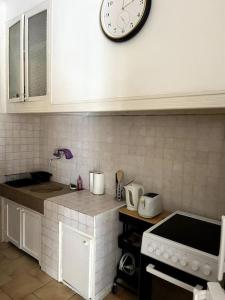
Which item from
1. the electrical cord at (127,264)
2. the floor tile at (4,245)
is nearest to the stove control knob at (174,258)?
the electrical cord at (127,264)

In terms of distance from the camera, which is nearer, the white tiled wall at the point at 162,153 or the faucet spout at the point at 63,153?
the white tiled wall at the point at 162,153

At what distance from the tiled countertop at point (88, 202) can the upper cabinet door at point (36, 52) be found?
85cm

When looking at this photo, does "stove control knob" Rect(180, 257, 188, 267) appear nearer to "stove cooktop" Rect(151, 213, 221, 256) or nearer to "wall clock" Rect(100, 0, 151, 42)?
"stove cooktop" Rect(151, 213, 221, 256)

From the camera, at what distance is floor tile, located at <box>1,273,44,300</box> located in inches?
66.2

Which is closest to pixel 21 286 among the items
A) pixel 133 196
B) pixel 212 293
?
pixel 133 196

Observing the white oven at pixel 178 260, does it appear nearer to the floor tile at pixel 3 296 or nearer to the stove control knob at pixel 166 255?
the stove control knob at pixel 166 255

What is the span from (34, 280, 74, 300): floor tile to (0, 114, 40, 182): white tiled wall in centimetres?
112

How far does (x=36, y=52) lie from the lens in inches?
73.0

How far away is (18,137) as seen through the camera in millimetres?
2393

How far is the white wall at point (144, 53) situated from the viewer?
1004 mm

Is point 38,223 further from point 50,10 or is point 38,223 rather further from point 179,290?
point 50,10

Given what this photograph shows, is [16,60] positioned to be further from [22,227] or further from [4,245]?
[4,245]

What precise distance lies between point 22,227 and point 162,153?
4.72 feet

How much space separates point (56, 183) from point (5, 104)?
36.4 inches
